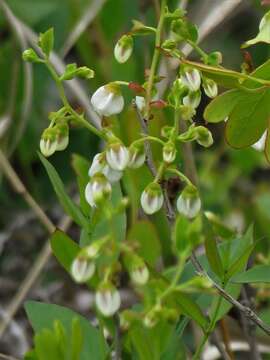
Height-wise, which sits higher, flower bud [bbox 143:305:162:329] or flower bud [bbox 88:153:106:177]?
flower bud [bbox 88:153:106:177]

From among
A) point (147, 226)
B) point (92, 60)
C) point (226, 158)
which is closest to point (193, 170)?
point (147, 226)

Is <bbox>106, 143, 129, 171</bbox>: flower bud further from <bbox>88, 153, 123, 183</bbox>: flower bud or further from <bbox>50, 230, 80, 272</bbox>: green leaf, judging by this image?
<bbox>50, 230, 80, 272</bbox>: green leaf

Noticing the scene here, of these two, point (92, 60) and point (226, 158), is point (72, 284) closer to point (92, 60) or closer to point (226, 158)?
point (92, 60)

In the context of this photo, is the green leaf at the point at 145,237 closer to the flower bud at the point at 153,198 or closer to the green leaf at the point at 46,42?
the flower bud at the point at 153,198

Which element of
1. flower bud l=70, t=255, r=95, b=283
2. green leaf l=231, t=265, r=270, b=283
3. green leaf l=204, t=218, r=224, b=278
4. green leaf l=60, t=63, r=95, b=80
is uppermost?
green leaf l=60, t=63, r=95, b=80

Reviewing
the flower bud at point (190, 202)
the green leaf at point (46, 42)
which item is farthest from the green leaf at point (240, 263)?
the green leaf at point (46, 42)

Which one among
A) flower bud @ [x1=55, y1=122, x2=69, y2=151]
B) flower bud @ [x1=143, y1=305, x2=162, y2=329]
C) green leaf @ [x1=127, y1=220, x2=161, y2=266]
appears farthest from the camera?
flower bud @ [x1=55, y1=122, x2=69, y2=151]

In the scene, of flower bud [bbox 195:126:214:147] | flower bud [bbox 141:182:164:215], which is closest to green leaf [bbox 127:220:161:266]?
flower bud [bbox 141:182:164:215]
